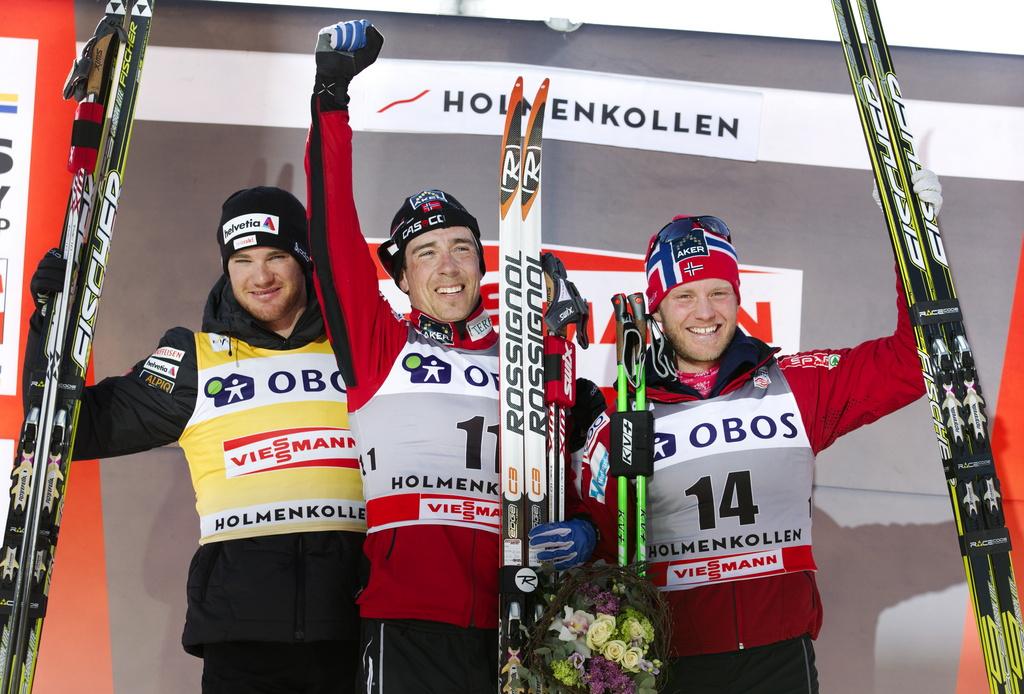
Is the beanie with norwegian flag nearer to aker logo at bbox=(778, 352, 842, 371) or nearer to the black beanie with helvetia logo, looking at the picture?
aker logo at bbox=(778, 352, 842, 371)

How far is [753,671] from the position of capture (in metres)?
2.34

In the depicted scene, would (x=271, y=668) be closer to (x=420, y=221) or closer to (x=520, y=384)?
(x=520, y=384)

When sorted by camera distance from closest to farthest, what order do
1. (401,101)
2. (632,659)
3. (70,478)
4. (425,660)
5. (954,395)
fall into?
(632,659), (425,660), (954,395), (70,478), (401,101)

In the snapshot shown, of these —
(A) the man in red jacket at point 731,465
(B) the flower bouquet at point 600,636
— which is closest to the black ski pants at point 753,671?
(A) the man in red jacket at point 731,465

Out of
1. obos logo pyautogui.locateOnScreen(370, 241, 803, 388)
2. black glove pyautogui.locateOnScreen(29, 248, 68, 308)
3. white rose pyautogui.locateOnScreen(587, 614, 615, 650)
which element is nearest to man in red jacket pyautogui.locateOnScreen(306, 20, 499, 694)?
white rose pyautogui.locateOnScreen(587, 614, 615, 650)

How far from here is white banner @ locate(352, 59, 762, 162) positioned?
349 cm

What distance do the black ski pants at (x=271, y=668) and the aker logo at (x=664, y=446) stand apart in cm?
92

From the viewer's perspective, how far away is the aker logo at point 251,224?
8.78 feet

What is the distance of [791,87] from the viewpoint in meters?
3.55

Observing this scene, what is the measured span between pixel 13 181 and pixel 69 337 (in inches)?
47.0

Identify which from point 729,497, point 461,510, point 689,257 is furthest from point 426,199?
point 729,497

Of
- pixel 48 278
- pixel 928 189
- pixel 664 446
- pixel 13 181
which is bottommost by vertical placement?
pixel 664 446

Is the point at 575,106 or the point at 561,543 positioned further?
the point at 575,106

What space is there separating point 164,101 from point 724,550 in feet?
7.95
